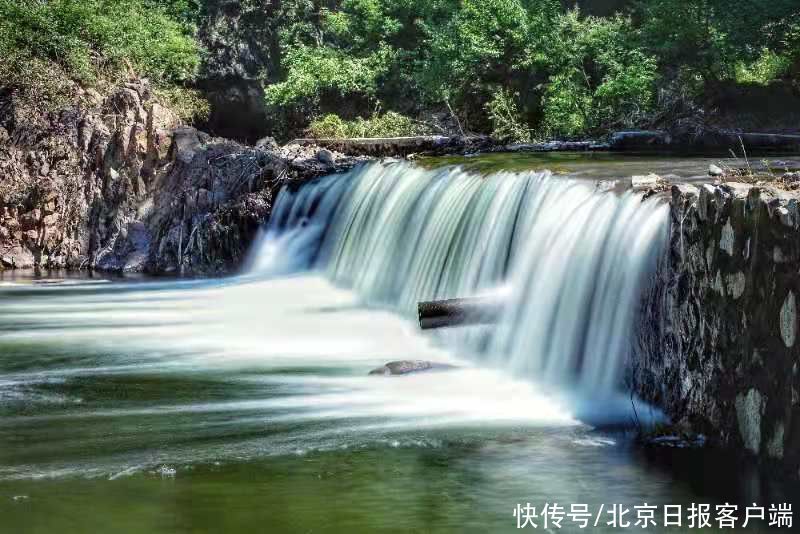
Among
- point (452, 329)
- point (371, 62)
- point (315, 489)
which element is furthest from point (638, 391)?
point (371, 62)

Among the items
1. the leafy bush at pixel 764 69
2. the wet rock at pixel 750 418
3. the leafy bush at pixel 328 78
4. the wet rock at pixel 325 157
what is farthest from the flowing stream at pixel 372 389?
the leafy bush at pixel 764 69

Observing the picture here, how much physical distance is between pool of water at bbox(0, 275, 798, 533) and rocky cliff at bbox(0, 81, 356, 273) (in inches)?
298

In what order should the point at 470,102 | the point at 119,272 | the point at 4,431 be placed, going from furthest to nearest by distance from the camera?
the point at 470,102, the point at 119,272, the point at 4,431

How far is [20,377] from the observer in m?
11.8

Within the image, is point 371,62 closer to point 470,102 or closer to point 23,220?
point 470,102

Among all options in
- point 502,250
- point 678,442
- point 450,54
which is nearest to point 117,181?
point 450,54

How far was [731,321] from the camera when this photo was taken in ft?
26.8

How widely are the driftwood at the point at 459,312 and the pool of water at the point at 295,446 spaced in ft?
1.53

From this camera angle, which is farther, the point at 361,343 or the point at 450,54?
the point at 450,54

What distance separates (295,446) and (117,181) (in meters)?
14.4

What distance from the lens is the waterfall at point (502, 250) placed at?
10.5 metres

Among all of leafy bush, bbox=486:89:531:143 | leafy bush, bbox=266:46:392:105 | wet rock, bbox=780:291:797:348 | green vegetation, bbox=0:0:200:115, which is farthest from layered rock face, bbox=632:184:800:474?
leafy bush, bbox=266:46:392:105

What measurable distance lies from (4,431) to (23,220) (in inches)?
528

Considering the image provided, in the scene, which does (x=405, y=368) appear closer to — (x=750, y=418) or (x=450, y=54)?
(x=750, y=418)
